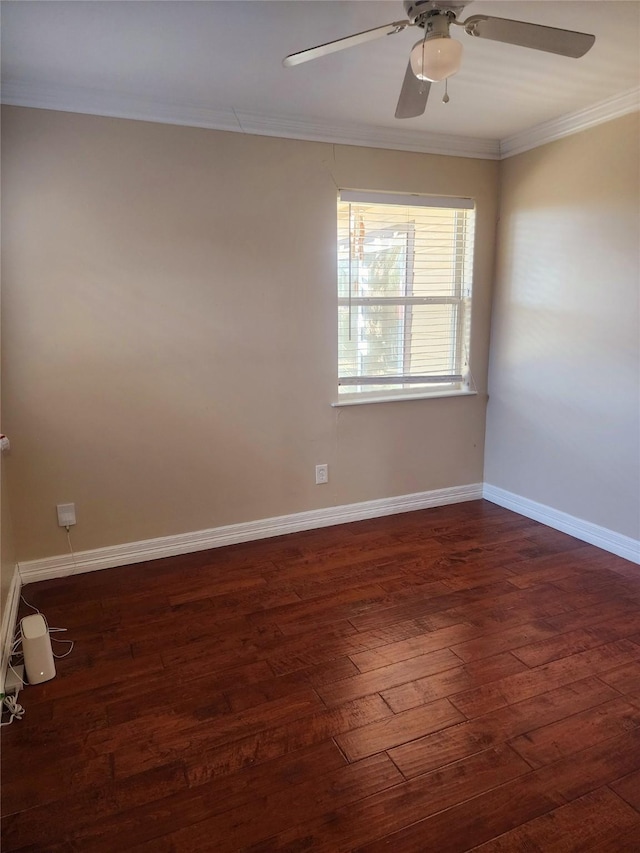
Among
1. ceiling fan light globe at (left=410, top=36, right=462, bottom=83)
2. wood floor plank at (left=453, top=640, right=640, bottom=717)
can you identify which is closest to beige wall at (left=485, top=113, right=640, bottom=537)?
wood floor plank at (left=453, top=640, right=640, bottom=717)

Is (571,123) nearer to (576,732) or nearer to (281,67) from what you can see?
(281,67)

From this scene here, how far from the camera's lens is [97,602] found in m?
2.59

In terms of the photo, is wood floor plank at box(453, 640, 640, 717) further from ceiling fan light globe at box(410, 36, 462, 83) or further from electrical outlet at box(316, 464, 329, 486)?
ceiling fan light globe at box(410, 36, 462, 83)

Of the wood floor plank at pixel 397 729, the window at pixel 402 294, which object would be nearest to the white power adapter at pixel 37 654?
the wood floor plank at pixel 397 729

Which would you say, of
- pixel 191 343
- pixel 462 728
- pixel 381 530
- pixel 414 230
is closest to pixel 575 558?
pixel 381 530

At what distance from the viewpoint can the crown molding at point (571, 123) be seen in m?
Result: 2.68

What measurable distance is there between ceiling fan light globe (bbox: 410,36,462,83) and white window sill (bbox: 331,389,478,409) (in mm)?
2004

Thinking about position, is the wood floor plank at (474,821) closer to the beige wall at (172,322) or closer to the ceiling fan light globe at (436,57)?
the beige wall at (172,322)

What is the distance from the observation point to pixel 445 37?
5.39 ft

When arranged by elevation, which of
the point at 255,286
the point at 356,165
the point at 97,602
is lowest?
the point at 97,602

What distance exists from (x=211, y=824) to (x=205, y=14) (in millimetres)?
2642

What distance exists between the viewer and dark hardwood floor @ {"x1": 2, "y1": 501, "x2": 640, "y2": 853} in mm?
1436

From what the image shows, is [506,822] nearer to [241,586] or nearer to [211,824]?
[211,824]

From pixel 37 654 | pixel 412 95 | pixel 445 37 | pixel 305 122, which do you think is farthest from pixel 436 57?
pixel 37 654
